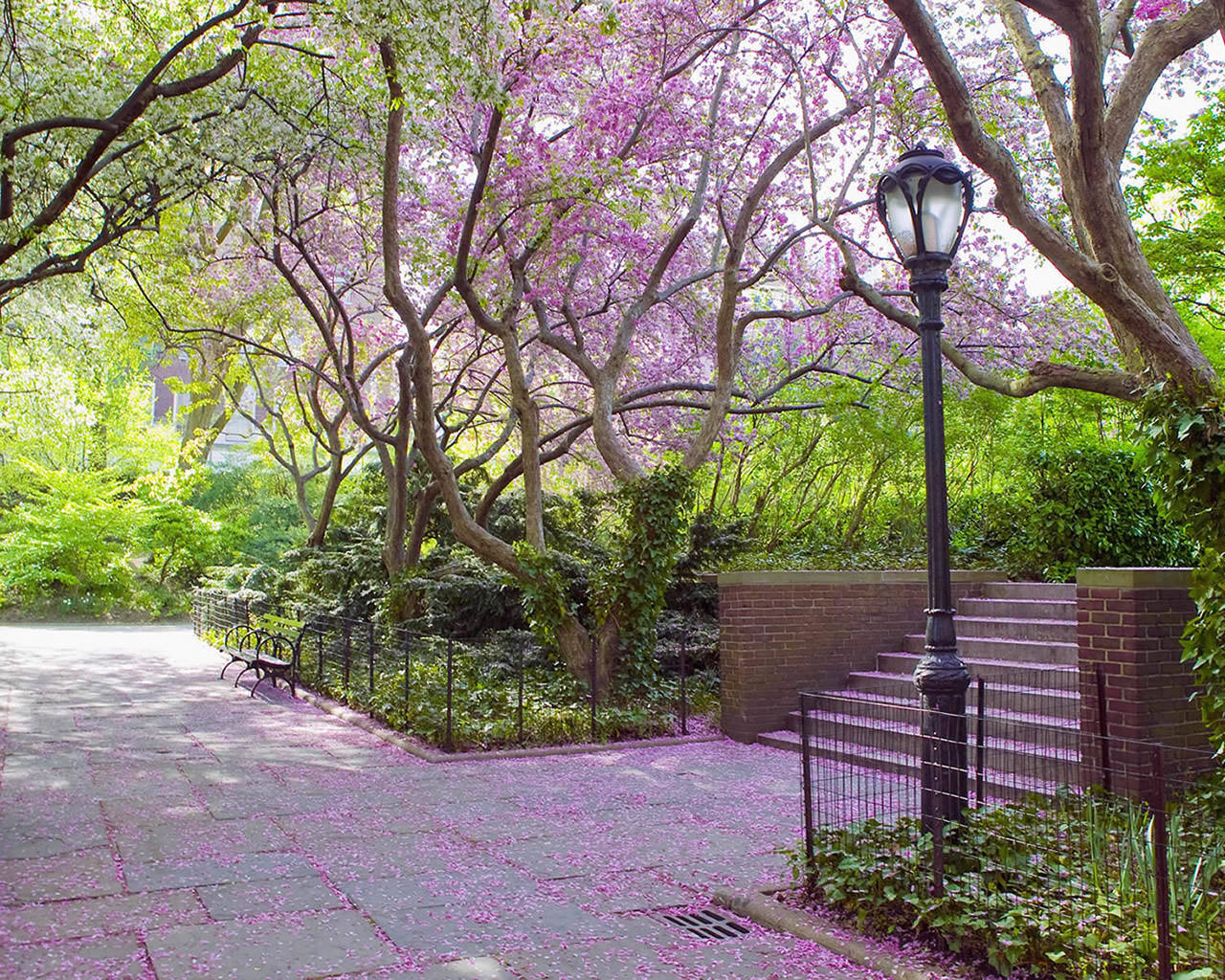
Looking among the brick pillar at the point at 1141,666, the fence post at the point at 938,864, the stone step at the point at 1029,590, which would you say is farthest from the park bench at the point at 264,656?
the fence post at the point at 938,864

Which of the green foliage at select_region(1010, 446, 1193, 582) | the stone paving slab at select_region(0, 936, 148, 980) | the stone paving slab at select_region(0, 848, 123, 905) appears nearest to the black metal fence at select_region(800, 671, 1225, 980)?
the stone paving slab at select_region(0, 936, 148, 980)

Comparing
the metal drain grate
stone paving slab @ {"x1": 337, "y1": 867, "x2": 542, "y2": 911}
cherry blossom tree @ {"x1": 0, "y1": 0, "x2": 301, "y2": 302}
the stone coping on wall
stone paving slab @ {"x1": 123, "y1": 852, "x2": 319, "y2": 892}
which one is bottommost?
the metal drain grate

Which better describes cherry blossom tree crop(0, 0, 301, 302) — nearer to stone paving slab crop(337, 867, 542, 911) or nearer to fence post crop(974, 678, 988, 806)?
stone paving slab crop(337, 867, 542, 911)

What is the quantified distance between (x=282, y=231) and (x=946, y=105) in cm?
996

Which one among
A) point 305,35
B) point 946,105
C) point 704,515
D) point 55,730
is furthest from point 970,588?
point 305,35

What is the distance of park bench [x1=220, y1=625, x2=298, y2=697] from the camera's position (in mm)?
12391

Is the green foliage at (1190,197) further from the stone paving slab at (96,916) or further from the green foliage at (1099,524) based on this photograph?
the stone paving slab at (96,916)

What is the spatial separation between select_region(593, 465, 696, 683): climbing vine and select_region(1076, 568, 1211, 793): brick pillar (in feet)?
16.1

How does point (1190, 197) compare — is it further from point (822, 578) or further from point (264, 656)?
point (264, 656)

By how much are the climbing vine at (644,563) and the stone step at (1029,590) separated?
334cm

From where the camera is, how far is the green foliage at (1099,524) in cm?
1141

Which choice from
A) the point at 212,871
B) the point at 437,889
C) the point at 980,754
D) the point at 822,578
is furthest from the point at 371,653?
the point at 980,754

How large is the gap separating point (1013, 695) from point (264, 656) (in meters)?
9.69

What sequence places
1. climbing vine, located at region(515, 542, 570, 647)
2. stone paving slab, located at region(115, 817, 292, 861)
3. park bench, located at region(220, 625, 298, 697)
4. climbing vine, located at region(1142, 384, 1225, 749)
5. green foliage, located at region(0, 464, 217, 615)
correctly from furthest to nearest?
green foliage, located at region(0, 464, 217, 615), park bench, located at region(220, 625, 298, 697), climbing vine, located at region(515, 542, 570, 647), stone paving slab, located at region(115, 817, 292, 861), climbing vine, located at region(1142, 384, 1225, 749)
